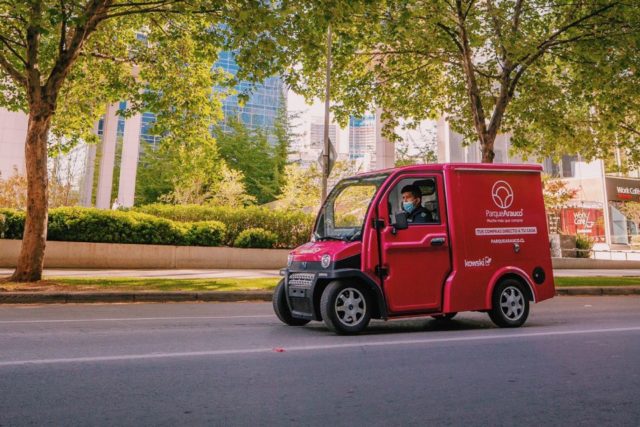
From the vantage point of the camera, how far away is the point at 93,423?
323cm

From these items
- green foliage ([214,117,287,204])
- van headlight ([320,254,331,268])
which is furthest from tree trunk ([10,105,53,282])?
green foliage ([214,117,287,204])

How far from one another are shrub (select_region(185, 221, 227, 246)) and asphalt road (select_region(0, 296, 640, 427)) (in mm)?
11575

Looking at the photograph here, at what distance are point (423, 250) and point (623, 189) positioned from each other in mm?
41263

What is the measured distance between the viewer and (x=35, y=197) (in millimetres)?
12367

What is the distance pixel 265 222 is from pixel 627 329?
15.6 meters

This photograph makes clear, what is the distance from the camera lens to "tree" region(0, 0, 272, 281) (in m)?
12.4

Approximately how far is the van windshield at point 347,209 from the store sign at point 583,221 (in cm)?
3995

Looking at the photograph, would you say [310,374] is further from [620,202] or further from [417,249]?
[620,202]

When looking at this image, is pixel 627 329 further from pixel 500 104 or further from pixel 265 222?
pixel 265 222

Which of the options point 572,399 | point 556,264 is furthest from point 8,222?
point 556,264

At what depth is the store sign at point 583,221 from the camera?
141 ft

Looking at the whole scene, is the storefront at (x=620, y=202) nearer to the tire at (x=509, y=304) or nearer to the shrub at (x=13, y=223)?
the tire at (x=509, y=304)

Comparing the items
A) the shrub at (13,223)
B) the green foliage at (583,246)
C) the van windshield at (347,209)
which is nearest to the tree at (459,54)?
the van windshield at (347,209)

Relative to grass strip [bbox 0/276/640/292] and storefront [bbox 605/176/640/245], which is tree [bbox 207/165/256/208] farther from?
storefront [bbox 605/176/640/245]
